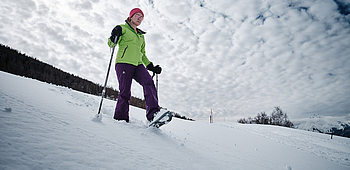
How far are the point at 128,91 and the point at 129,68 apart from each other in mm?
374

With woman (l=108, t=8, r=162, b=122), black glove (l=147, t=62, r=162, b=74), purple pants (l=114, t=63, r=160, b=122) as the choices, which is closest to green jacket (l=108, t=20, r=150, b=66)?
woman (l=108, t=8, r=162, b=122)

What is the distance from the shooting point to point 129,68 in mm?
2490

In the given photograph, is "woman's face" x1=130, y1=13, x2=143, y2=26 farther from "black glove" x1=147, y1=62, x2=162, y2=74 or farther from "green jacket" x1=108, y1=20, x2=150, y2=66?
"black glove" x1=147, y1=62, x2=162, y2=74

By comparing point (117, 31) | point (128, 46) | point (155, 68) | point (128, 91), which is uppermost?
point (117, 31)

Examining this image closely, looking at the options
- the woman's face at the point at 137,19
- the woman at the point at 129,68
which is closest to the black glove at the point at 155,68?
the woman at the point at 129,68

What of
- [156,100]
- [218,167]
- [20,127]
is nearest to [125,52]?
[156,100]

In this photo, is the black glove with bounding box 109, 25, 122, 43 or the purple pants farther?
the black glove with bounding box 109, 25, 122, 43

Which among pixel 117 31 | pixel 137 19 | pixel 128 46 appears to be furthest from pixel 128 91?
pixel 137 19

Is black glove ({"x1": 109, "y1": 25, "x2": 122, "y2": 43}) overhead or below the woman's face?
below

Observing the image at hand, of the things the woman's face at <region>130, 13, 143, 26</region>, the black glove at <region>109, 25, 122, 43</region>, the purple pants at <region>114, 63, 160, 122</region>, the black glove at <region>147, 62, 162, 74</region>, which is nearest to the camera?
the purple pants at <region>114, 63, 160, 122</region>

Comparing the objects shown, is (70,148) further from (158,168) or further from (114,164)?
(158,168)

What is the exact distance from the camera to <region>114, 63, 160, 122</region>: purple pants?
2363 millimetres

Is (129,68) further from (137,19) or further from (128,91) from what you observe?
(137,19)

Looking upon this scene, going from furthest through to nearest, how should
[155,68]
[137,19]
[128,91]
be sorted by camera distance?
[155,68], [137,19], [128,91]
